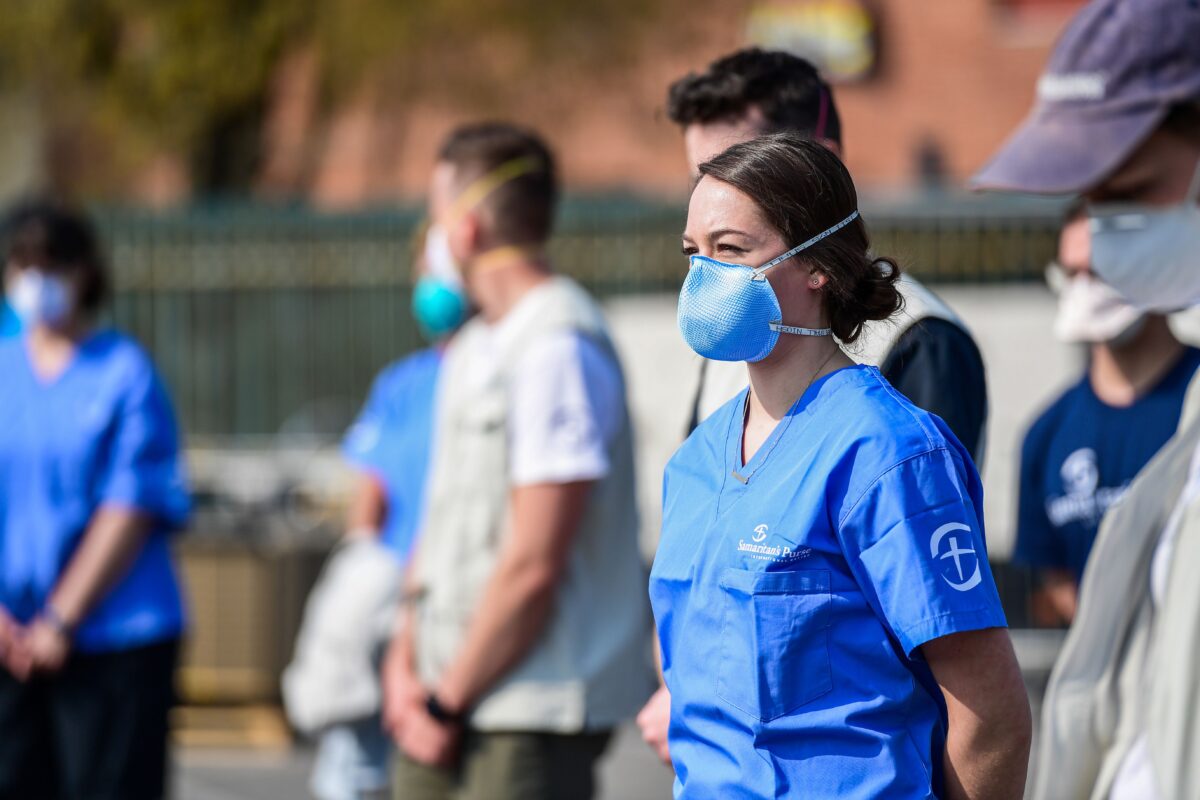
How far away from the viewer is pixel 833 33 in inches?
738

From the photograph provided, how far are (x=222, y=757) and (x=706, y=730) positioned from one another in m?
5.87

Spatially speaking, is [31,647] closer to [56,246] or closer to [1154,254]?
[56,246]

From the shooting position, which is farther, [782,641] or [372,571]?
[372,571]

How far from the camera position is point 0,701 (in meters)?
4.66

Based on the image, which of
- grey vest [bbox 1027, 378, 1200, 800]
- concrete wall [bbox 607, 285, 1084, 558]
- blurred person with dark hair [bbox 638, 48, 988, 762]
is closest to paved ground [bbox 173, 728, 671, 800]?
concrete wall [bbox 607, 285, 1084, 558]

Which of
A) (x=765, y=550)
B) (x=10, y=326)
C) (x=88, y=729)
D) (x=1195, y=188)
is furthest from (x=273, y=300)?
(x=765, y=550)

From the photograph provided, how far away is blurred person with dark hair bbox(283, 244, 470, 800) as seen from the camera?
4988 millimetres

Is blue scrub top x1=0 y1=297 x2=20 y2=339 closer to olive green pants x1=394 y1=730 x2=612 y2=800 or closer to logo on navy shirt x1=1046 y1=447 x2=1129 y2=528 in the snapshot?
olive green pants x1=394 y1=730 x2=612 y2=800

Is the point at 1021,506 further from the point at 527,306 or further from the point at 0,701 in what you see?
the point at 0,701

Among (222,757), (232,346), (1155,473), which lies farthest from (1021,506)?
(232,346)

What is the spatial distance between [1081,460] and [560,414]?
1.12 meters

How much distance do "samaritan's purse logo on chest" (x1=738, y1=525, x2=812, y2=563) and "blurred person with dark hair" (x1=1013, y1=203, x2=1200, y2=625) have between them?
1522mm

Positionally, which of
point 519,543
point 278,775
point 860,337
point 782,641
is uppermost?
point 860,337

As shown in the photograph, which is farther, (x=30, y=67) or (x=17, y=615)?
(x=30, y=67)
